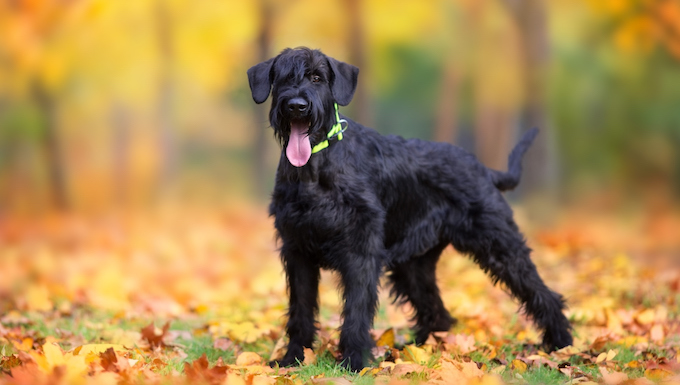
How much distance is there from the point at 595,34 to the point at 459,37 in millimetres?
2456

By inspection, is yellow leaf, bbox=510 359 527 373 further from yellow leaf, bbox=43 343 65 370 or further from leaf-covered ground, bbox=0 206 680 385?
yellow leaf, bbox=43 343 65 370

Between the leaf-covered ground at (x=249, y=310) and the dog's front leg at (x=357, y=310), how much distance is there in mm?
132

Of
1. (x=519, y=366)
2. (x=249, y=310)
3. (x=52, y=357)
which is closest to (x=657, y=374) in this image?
(x=519, y=366)

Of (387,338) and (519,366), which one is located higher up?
(519,366)

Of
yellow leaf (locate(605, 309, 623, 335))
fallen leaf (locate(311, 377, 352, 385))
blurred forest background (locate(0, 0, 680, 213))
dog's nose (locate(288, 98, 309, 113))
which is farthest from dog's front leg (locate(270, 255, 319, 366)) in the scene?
blurred forest background (locate(0, 0, 680, 213))

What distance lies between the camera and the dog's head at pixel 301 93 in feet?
11.2

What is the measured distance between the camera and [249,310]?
5.79 meters

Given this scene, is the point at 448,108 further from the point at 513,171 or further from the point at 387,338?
the point at 387,338

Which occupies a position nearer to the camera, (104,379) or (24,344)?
(104,379)

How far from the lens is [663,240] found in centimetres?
985

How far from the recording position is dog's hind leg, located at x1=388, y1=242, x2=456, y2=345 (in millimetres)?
4586

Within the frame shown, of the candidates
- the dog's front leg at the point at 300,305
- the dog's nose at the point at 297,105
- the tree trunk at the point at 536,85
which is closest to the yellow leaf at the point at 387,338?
the dog's front leg at the point at 300,305

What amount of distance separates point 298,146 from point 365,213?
1.81ft

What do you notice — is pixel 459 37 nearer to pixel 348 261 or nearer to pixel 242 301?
pixel 242 301
